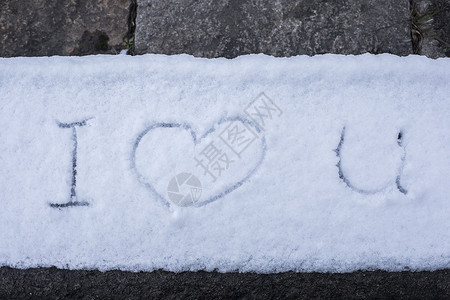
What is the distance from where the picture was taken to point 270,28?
4.09ft

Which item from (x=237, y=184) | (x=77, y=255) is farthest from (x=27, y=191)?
(x=237, y=184)

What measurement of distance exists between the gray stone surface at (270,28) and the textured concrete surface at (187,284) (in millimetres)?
662

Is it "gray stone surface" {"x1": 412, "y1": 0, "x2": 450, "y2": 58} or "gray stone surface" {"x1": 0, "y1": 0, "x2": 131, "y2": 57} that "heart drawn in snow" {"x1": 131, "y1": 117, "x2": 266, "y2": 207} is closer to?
→ "gray stone surface" {"x1": 0, "y1": 0, "x2": 131, "y2": 57}

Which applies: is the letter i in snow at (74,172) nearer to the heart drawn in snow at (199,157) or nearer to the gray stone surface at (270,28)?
the heart drawn in snow at (199,157)

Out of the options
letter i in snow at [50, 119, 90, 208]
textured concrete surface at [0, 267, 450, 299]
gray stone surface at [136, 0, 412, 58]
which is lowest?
textured concrete surface at [0, 267, 450, 299]

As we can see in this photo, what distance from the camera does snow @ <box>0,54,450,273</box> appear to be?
112 cm

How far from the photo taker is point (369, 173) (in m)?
1.12

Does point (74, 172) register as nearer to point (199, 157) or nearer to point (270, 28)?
point (199, 157)

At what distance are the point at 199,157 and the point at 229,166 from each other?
0.28 ft

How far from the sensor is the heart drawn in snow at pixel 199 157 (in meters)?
1.11

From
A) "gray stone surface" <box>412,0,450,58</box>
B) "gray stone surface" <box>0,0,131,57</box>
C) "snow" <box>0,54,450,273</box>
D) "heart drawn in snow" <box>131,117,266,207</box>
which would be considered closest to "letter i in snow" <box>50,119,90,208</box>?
"snow" <box>0,54,450,273</box>

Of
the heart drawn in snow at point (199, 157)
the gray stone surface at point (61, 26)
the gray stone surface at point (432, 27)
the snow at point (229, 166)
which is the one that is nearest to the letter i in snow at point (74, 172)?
the snow at point (229, 166)

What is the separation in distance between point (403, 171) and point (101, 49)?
969mm

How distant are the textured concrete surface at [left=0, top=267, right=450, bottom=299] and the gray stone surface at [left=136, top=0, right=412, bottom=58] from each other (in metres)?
0.66
